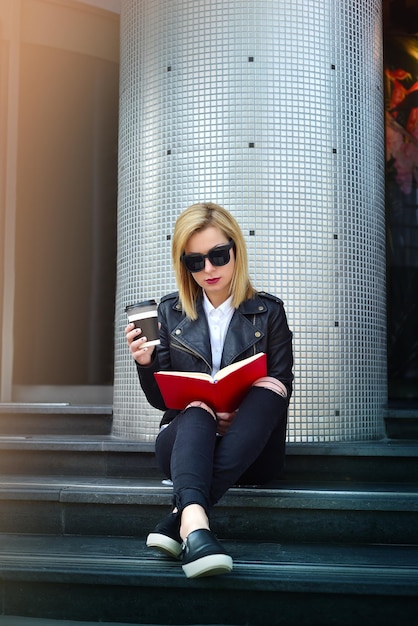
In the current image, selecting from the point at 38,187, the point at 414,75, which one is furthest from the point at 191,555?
the point at 414,75

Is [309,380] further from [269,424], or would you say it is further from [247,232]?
[269,424]

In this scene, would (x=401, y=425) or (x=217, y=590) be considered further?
(x=401, y=425)

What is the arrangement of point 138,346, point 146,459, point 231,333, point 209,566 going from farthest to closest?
point 146,459 < point 231,333 < point 138,346 < point 209,566

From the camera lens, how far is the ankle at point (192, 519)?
195cm

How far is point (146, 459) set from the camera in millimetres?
3135

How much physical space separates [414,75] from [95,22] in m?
2.60

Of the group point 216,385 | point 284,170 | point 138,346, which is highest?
point 284,170

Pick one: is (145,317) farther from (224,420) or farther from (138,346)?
(224,420)

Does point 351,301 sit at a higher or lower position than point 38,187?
lower

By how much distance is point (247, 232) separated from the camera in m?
3.38

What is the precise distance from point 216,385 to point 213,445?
0.19 m

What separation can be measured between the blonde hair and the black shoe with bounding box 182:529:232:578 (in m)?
0.89

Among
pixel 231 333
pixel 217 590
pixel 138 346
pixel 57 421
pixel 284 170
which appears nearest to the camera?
pixel 217 590

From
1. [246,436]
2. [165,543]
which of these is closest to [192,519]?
[165,543]
